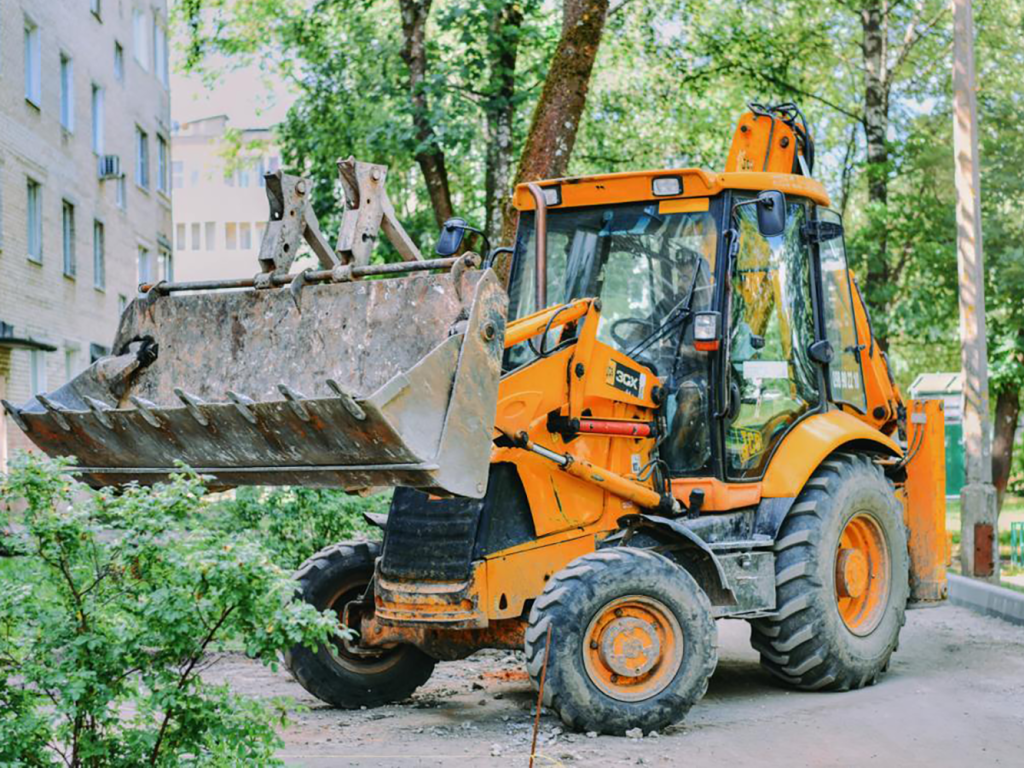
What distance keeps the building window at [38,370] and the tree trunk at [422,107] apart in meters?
10.1

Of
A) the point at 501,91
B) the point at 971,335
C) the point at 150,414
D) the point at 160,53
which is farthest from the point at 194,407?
the point at 160,53

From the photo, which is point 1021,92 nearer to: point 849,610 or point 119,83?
point 849,610

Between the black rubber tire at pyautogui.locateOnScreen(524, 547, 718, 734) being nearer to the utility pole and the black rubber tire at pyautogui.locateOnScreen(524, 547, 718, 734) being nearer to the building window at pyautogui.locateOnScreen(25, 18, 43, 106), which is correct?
the utility pole

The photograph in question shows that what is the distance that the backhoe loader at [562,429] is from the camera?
7.24 m

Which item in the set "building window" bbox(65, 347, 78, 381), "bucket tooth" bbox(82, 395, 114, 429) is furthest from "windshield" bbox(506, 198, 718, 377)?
"building window" bbox(65, 347, 78, 381)

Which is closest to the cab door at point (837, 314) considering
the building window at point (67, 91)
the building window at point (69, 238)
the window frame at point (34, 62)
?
the window frame at point (34, 62)

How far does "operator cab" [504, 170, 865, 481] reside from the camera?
895 centimetres

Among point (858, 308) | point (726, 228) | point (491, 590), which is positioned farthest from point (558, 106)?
point (491, 590)

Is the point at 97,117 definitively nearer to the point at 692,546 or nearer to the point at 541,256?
the point at 541,256

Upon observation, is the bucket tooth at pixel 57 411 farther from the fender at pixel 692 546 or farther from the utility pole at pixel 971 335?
the utility pole at pixel 971 335

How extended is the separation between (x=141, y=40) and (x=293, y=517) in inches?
1035

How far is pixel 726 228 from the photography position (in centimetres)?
899

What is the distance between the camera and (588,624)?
7.71 metres

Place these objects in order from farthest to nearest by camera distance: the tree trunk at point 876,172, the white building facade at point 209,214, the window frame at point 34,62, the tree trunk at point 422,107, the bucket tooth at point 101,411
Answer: the white building facade at point 209,214, the window frame at point 34,62, the tree trunk at point 876,172, the tree trunk at point 422,107, the bucket tooth at point 101,411
